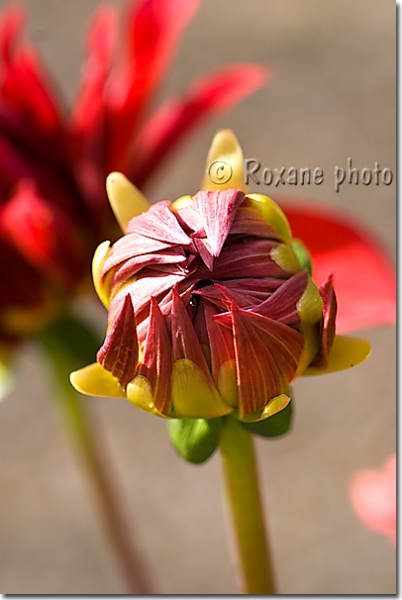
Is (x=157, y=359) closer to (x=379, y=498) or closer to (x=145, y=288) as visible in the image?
(x=145, y=288)

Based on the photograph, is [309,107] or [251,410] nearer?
[251,410]

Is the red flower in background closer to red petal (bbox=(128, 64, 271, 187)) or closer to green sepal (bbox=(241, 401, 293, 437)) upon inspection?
A: red petal (bbox=(128, 64, 271, 187))

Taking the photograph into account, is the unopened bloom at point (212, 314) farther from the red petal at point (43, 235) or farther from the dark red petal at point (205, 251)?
the red petal at point (43, 235)

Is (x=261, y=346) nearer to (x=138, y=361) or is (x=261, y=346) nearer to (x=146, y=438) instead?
(x=138, y=361)

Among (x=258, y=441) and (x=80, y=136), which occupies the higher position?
(x=80, y=136)

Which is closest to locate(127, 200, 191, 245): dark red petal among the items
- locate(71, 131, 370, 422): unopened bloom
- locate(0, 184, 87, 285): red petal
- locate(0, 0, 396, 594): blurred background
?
locate(71, 131, 370, 422): unopened bloom

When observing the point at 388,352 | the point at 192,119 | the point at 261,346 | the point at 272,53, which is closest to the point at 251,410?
the point at 261,346

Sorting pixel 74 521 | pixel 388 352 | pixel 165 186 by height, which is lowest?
pixel 74 521

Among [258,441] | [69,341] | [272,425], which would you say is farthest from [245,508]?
[258,441]
